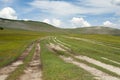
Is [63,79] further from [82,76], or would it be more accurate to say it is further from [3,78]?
[3,78]

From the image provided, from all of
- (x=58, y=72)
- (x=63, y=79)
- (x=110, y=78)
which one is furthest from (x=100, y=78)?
(x=58, y=72)

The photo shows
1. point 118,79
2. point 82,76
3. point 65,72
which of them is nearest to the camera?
point 118,79

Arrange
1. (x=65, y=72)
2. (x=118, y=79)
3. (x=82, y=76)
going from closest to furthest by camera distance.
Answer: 1. (x=118, y=79)
2. (x=82, y=76)
3. (x=65, y=72)

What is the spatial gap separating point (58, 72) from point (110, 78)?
4285 mm

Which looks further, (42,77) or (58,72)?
(58,72)

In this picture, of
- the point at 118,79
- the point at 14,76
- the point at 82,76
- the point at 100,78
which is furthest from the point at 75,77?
the point at 14,76

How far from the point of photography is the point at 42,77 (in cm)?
1747

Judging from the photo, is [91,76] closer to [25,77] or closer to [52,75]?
[52,75]

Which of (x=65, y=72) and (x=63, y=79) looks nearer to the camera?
(x=63, y=79)

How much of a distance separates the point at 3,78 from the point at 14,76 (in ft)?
2.66

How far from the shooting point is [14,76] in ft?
60.0

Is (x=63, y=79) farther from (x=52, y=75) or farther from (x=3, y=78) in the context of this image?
(x=3, y=78)

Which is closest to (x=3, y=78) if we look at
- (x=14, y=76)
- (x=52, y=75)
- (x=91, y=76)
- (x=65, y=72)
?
(x=14, y=76)

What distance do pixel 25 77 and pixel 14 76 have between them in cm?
104
